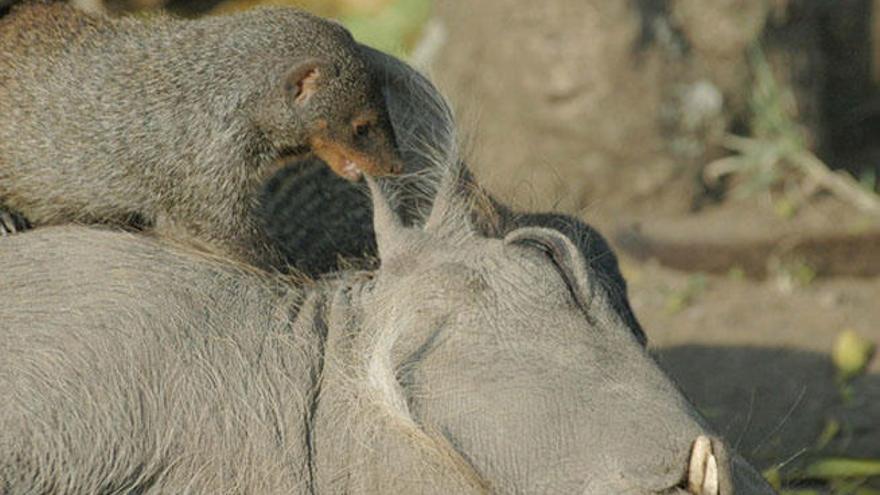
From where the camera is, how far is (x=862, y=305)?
5238 millimetres

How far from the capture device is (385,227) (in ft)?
8.00

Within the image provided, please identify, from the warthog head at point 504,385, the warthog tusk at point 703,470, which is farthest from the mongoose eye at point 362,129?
the warthog tusk at point 703,470

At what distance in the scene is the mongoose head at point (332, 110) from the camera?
10.2ft

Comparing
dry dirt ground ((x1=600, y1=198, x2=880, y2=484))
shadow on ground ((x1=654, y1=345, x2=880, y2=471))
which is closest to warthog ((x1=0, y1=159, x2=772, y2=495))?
dry dirt ground ((x1=600, y1=198, x2=880, y2=484))

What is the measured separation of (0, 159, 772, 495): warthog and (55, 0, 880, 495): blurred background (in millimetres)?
2903

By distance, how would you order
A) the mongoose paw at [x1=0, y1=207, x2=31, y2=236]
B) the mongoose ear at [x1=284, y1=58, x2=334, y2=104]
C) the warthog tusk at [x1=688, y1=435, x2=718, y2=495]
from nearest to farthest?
the warthog tusk at [x1=688, y1=435, x2=718, y2=495] < the mongoose paw at [x1=0, y1=207, x2=31, y2=236] < the mongoose ear at [x1=284, y1=58, x2=334, y2=104]

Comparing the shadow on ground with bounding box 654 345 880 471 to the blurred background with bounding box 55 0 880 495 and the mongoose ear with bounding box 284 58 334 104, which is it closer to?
the blurred background with bounding box 55 0 880 495

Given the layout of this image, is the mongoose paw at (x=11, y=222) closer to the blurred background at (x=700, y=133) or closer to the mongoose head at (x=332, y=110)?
the mongoose head at (x=332, y=110)

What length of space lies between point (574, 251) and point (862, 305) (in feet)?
10.4

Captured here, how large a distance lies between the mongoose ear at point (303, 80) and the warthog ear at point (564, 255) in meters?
0.96

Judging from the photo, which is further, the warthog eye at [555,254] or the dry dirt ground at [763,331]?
the dry dirt ground at [763,331]

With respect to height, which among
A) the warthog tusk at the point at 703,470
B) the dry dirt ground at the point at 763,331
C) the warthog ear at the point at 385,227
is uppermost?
the warthog ear at the point at 385,227

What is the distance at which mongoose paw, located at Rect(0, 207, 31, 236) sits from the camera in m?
2.93

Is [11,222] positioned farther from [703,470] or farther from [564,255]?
[703,470]
